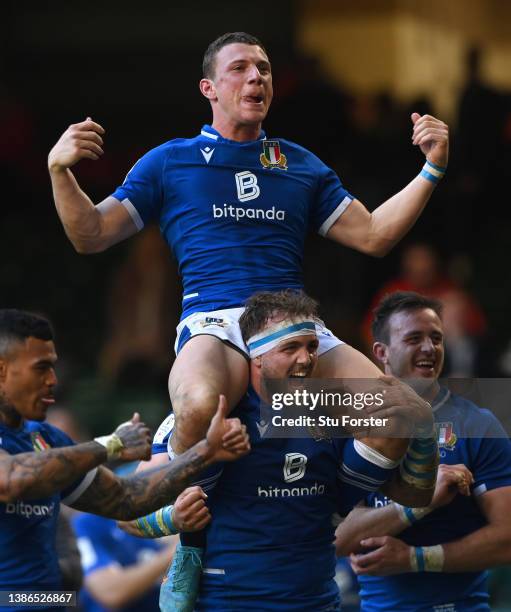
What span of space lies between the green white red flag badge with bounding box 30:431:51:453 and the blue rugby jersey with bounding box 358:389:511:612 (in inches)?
64.5

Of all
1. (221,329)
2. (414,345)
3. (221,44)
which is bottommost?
(221,329)

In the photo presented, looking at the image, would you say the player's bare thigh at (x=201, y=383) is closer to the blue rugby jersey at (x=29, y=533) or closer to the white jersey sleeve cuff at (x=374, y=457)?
the white jersey sleeve cuff at (x=374, y=457)

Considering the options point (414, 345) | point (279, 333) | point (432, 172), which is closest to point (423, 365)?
point (414, 345)

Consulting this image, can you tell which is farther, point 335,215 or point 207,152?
point 335,215

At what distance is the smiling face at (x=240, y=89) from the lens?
6.85 m

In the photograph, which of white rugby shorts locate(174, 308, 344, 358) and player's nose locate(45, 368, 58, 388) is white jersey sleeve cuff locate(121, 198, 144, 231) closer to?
white rugby shorts locate(174, 308, 344, 358)

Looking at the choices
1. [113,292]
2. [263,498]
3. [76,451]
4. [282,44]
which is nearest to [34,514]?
[76,451]

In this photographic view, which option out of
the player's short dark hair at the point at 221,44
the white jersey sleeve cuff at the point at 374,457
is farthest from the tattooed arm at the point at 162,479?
the player's short dark hair at the point at 221,44

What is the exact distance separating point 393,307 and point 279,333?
1.19 m

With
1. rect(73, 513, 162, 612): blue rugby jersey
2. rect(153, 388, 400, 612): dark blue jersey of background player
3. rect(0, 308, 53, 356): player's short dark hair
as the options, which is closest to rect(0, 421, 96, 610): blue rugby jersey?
rect(0, 308, 53, 356): player's short dark hair

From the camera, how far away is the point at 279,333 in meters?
6.45

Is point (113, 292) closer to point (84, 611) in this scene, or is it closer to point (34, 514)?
point (84, 611)

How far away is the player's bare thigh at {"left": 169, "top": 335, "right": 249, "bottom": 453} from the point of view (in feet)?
20.4

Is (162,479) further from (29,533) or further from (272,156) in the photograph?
(272,156)
